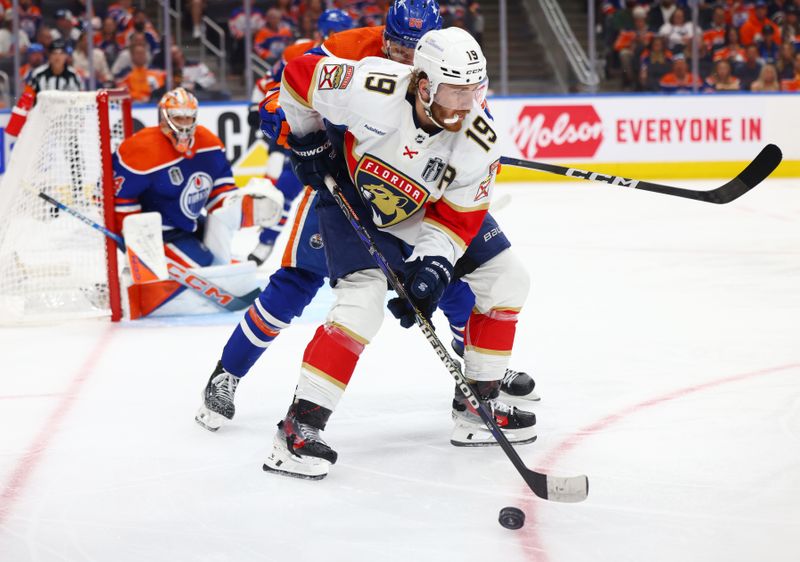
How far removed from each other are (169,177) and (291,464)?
2062 mm

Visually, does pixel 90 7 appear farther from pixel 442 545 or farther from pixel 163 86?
pixel 442 545

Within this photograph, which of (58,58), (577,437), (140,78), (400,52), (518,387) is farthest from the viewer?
(140,78)

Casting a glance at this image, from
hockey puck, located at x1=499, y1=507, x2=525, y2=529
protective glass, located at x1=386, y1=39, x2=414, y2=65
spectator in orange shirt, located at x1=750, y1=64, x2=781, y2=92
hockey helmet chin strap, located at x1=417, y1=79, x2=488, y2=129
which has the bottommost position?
spectator in orange shirt, located at x1=750, y1=64, x2=781, y2=92

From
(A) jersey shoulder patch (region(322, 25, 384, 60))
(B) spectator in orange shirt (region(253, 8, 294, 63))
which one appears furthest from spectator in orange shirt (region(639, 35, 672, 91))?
(A) jersey shoulder patch (region(322, 25, 384, 60))

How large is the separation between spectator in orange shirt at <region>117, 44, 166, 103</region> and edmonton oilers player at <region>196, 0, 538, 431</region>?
547 cm

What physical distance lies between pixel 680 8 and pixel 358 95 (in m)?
7.35

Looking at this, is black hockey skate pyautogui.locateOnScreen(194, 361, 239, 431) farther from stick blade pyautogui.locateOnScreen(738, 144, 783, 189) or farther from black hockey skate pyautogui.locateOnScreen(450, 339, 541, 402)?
stick blade pyautogui.locateOnScreen(738, 144, 783, 189)

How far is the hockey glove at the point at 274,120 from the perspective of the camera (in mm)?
2711

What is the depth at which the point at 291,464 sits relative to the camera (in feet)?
7.96

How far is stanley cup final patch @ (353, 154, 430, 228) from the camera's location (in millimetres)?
2420

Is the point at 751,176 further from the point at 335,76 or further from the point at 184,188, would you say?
the point at 184,188

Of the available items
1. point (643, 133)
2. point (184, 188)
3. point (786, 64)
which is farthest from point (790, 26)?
point (184, 188)

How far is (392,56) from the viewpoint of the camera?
3.16 meters

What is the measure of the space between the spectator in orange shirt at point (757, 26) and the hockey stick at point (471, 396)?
25.2 feet
